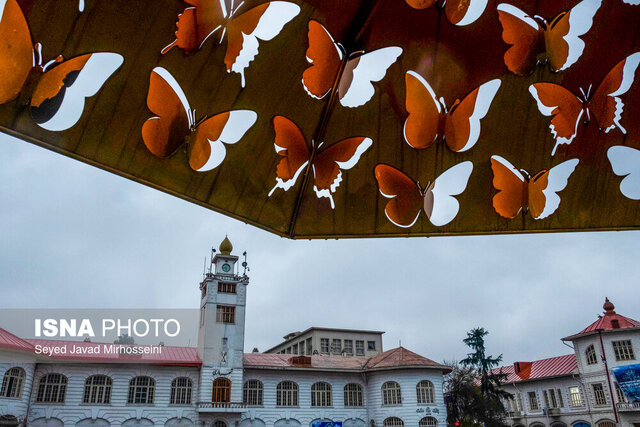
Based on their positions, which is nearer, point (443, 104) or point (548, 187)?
point (443, 104)

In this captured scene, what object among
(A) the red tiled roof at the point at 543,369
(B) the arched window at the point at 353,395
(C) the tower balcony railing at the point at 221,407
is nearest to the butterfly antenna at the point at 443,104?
(C) the tower balcony railing at the point at 221,407

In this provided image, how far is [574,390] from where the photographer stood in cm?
3697

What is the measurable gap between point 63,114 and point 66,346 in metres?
30.4

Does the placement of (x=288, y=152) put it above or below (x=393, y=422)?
above

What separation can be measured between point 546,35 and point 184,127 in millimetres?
2379

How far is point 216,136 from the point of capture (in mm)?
3451

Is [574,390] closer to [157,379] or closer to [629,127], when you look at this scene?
[157,379]

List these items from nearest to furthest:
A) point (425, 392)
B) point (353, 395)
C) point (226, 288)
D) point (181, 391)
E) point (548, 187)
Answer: point (548, 187) < point (181, 391) < point (425, 392) < point (353, 395) < point (226, 288)

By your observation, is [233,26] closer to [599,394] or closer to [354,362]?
[354,362]

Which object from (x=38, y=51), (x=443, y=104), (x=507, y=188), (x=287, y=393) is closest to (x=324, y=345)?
(x=287, y=393)

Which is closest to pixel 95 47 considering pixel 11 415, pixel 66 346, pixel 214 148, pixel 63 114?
pixel 63 114

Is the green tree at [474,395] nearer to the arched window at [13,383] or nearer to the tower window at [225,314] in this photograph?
the tower window at [225,314]

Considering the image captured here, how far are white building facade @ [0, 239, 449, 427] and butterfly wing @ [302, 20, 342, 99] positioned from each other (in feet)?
89.4

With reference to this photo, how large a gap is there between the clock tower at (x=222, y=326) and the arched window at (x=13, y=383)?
909 centimetres
